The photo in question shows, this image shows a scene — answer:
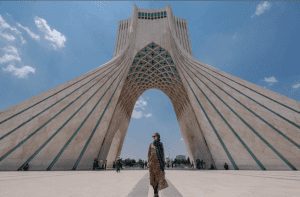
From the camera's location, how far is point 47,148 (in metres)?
11.1

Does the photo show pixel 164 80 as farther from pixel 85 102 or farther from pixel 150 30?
pixel 85 102

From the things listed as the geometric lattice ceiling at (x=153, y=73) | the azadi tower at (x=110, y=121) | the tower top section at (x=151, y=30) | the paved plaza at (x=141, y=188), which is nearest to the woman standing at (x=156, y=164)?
the paved plaza at (x=141, y=188)

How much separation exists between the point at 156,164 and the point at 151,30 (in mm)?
23914

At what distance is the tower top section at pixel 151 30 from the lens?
23862 mm

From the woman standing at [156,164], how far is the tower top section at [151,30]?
65.7ft

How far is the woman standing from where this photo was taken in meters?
3.63

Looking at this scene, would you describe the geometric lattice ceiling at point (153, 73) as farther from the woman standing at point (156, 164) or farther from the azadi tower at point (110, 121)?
the woman standing at point (156, 164)

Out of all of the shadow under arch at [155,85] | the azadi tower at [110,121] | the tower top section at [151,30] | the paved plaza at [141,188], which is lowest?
the paved plaza at [141,188]

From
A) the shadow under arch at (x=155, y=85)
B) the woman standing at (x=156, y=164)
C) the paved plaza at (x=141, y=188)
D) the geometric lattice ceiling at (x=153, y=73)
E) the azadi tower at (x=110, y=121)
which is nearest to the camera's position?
the paved plaza at (x=141, y=188)

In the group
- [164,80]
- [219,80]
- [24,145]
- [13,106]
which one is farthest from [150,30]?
[24,145]

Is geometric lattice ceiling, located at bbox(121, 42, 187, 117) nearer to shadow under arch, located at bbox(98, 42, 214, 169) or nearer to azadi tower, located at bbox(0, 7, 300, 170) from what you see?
shadow under arch, located at bbox(98, 42, 214, 169)

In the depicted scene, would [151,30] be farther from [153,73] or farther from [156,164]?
[156,164]

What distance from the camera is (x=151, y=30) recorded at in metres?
25.4

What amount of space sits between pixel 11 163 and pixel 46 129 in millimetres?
2458
